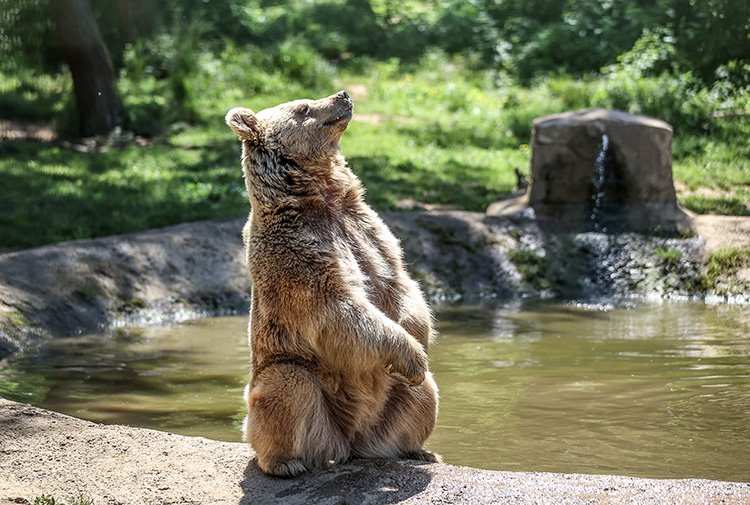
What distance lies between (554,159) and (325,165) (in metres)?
7.25

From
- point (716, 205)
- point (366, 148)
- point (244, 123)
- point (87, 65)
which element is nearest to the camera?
point (244, 123)

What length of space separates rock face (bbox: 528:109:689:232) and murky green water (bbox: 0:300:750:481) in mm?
1963

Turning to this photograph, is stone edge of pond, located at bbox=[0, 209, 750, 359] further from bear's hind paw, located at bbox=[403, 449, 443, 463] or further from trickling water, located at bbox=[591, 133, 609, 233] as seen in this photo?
bear's hind paw, located at bbox=[403, 449, 443, 463]

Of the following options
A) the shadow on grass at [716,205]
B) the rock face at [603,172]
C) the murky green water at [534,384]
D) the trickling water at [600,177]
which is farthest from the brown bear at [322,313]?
the shadow on grass at [716,205]

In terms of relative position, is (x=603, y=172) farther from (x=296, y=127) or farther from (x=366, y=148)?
(x=296, y=127)

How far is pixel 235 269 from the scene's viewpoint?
9672 mm

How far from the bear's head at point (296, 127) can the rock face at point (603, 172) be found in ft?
22.3

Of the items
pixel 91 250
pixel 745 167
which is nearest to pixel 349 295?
A: pixel 91 250

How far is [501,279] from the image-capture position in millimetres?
10141

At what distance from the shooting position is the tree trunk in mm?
15461

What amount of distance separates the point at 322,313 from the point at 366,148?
11512 mm

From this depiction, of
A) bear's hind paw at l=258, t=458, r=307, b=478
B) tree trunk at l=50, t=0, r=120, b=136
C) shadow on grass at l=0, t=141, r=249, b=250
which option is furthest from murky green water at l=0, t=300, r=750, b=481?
tree trunk at l=50, t=0, r=120, b=136

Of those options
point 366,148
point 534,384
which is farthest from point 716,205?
point 534,384

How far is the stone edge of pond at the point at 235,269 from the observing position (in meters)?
8.46
